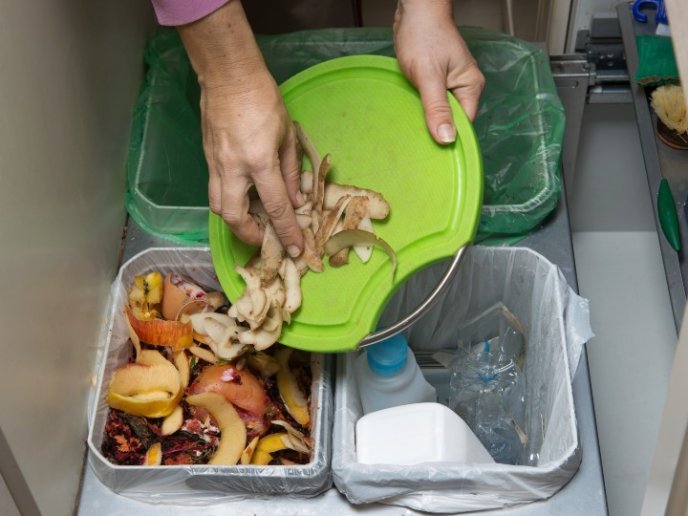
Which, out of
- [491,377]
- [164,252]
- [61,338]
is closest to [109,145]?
[164,252]

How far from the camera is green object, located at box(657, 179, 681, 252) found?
91 cm

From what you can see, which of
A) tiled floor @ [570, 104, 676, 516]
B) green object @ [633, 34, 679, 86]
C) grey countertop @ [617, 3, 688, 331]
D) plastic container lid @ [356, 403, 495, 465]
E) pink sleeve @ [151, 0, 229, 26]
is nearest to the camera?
pink sleeve @ [151, 0, 229, 26]

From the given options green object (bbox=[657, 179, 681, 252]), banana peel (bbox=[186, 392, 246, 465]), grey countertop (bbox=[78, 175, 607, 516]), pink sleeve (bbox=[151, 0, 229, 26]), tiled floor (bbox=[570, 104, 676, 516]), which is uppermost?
pink sleeve (bbox=[151, 0, 229, 26])

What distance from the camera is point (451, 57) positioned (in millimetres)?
792

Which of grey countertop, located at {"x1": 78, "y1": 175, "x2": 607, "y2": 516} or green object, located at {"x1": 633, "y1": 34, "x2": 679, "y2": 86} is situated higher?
green object, located at {"x1": 633, "y1": 34, "x2": 679, "y2": 86}

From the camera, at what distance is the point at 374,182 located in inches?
32.2

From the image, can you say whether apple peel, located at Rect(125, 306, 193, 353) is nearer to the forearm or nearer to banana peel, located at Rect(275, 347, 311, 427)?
banana peel, located at Rect(275, 347, 311, 427)

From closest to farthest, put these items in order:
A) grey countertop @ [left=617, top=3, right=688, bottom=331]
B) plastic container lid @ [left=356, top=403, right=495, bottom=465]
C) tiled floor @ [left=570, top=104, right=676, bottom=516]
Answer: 1. plastic container lid @ [left=356, top=403, right=495, bottom=465]
2. grey countertop @ [left=617, top=3, right=688, bottom=331]
3. tiled floor @ [left=570, top=104, right=676, bottom=516]

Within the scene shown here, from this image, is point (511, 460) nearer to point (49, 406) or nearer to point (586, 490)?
point (586, 490)

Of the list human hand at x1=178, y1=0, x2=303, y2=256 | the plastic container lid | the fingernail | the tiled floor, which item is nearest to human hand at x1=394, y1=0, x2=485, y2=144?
the fingernail

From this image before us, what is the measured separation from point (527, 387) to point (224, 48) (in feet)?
1.46

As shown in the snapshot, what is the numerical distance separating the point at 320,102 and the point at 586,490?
0.41 m

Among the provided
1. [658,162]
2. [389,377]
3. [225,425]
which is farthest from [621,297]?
[225,425]

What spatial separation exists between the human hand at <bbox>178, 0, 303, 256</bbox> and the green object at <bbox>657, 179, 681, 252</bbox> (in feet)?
1.30
